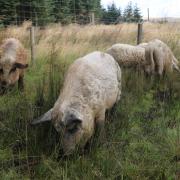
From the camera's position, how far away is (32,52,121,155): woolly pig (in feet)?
17.1

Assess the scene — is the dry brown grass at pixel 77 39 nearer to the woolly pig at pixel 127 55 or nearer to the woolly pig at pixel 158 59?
the woolly pig at pixel 158 59

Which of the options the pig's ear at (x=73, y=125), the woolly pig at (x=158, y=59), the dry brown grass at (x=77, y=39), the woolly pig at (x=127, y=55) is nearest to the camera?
the pig's ear at (x=73, y=125)

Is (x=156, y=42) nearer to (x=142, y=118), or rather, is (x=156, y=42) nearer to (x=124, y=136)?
(x=142, y=118)

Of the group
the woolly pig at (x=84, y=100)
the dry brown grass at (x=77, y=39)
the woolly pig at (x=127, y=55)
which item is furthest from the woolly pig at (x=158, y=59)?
the woolly pig at (x=84, y=100)

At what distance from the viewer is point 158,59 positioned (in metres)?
10.0

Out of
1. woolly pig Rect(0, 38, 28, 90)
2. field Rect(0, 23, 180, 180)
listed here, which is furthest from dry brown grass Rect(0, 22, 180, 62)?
field Rect(0, 23, 180, 180)

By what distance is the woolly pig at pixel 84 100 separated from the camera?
17.1 ft

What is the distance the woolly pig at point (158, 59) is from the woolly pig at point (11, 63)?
2.94 m

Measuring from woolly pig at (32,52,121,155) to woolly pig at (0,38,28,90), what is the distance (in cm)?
259

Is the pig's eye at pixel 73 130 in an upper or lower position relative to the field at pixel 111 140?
upper

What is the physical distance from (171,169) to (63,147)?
4.49 ft

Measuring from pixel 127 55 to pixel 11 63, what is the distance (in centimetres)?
Answer: 272

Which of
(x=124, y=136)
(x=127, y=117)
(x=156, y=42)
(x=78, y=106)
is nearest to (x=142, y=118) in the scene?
(x=127, y=117)

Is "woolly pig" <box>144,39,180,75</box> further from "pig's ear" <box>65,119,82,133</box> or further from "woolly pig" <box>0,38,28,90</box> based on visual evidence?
"pig's ear" <box>65,119,82,133</box>
